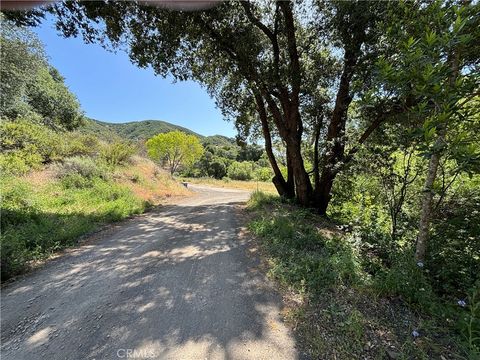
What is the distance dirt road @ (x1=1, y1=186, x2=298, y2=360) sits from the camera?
2.31 meters

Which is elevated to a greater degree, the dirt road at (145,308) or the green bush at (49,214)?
the green bush at (49,214)

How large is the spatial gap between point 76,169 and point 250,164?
47155 mm

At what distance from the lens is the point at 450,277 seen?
3.40 m

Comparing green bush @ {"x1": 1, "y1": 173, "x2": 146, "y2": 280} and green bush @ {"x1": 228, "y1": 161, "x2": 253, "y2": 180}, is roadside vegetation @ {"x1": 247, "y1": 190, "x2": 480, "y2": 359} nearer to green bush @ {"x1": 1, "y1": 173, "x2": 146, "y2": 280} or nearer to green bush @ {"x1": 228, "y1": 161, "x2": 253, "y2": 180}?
green bush @ {"x1": 1, "y1": 173, "x2": 146, "y2": 280}

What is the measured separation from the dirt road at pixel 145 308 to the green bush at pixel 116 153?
10.3 metres

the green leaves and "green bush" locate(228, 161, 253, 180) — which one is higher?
the green leaves

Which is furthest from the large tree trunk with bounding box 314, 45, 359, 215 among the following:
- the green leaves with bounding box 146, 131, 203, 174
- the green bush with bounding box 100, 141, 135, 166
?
the green leaves with bounding box 146, 131, 203, 174

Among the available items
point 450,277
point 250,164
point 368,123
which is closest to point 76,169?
point 368,123

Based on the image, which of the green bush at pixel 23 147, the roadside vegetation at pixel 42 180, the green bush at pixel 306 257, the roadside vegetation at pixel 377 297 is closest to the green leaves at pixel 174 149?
the roadside vegetation at pixel 42 180

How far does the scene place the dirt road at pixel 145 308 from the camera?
91.1 inches

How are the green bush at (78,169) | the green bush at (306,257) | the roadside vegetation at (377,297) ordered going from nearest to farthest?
the roadside vegetation at (377,297) → the green bush at (306,257) → the green bush at (78,169)

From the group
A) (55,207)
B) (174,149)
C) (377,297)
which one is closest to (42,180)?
(55,207)

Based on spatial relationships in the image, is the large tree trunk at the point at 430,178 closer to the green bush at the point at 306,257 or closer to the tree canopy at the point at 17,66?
the green bush at the point at 306,257

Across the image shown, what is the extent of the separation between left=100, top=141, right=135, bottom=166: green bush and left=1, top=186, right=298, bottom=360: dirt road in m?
10.3
